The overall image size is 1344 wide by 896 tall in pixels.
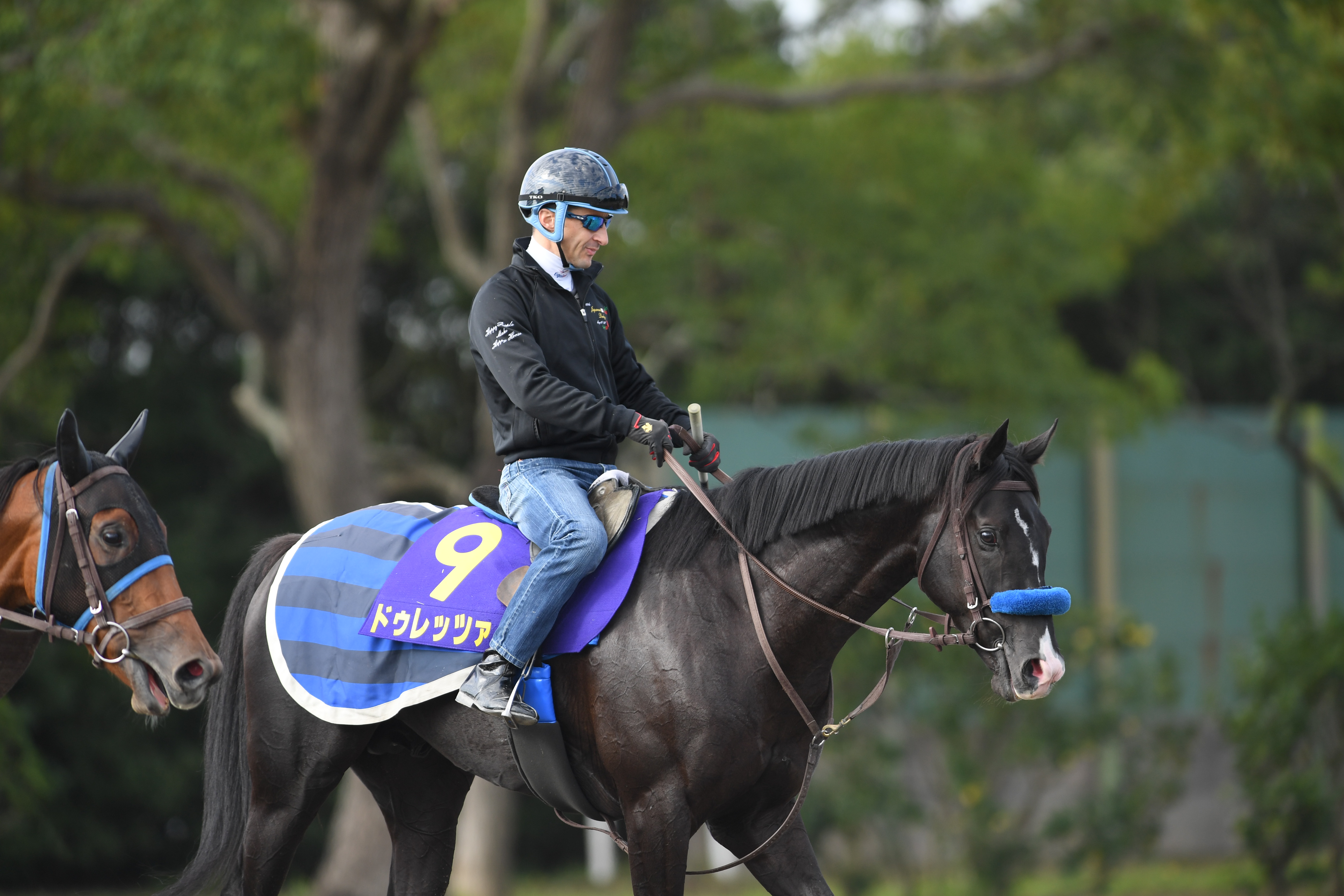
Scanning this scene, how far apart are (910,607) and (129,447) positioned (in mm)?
2426

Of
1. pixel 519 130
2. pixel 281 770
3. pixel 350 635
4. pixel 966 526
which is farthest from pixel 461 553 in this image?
pixel 519 130

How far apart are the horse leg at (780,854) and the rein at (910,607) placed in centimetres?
3

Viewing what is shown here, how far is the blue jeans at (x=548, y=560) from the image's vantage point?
3805mm

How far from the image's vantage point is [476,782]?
1116 centimetres

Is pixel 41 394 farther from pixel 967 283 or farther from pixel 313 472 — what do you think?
pixel 967 283

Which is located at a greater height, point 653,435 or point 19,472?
point 19,472

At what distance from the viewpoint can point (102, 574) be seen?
3.76 meters

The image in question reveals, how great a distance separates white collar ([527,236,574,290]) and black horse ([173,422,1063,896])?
0.81 metres

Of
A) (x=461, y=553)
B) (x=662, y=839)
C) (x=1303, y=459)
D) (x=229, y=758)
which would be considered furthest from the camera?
(x=1303, y=459)

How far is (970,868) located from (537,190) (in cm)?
683

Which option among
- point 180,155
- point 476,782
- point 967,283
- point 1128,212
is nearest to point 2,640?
point 180,155

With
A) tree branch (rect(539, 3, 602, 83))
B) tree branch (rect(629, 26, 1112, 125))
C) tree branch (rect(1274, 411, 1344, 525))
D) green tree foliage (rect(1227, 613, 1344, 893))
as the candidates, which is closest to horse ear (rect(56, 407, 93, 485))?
green tree foliage (rect(1227, 613, 1344, 893))

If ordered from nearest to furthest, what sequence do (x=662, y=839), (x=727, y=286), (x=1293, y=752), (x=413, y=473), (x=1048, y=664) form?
(x=1048, y=664)
(x=662, y=839)
(x=1293, y=752)
(x=413, y=473)
(x=727, y=286)

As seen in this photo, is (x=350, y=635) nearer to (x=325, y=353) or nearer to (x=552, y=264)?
(x=552, y=264)
